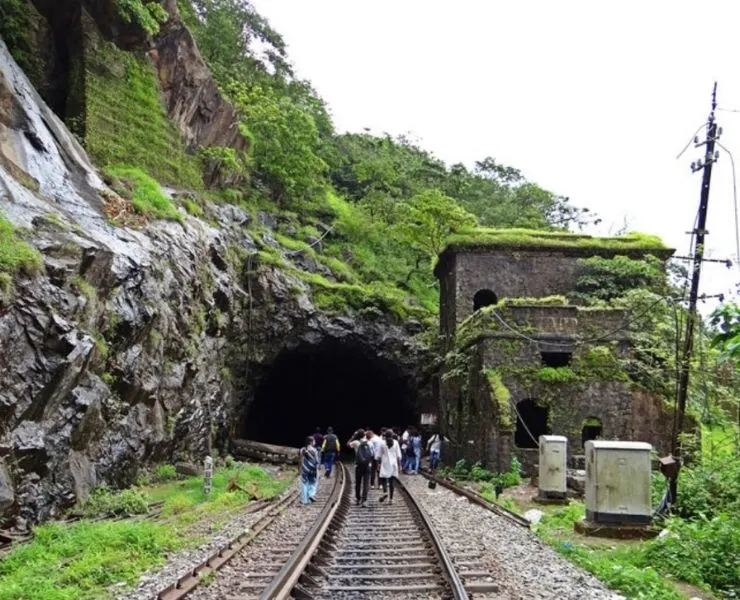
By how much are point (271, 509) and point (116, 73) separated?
1474 centimetres

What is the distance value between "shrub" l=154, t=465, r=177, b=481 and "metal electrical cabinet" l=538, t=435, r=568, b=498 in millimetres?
8664

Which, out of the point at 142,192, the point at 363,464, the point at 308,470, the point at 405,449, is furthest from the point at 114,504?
the point at 405,449

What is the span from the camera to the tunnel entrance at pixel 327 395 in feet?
92.9

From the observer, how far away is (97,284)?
12.7 m

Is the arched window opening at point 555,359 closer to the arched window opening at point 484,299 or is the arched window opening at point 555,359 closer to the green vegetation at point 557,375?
the green vegetation at point 557,375

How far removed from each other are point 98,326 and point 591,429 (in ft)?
43.3

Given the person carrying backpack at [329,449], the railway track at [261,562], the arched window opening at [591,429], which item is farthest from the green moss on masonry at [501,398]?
the railway track at [261,562]

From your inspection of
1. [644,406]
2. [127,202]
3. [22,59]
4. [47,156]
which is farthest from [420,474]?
[22,59]

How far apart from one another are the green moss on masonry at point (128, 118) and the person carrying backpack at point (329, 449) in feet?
32.5

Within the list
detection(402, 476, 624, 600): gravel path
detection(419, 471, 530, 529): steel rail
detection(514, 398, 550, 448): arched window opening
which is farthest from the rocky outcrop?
detection(402, 476, 624, 600): gravel path

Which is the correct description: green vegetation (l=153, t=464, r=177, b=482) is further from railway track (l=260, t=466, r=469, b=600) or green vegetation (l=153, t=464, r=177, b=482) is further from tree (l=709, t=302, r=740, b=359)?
tree (l=709, t=302, r=740, b=359)

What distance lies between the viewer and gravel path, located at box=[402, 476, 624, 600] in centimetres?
610

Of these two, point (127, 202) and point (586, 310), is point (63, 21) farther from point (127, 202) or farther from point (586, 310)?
point (586, 310)

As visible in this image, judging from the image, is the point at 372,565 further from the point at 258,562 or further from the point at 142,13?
the point at 142,13
